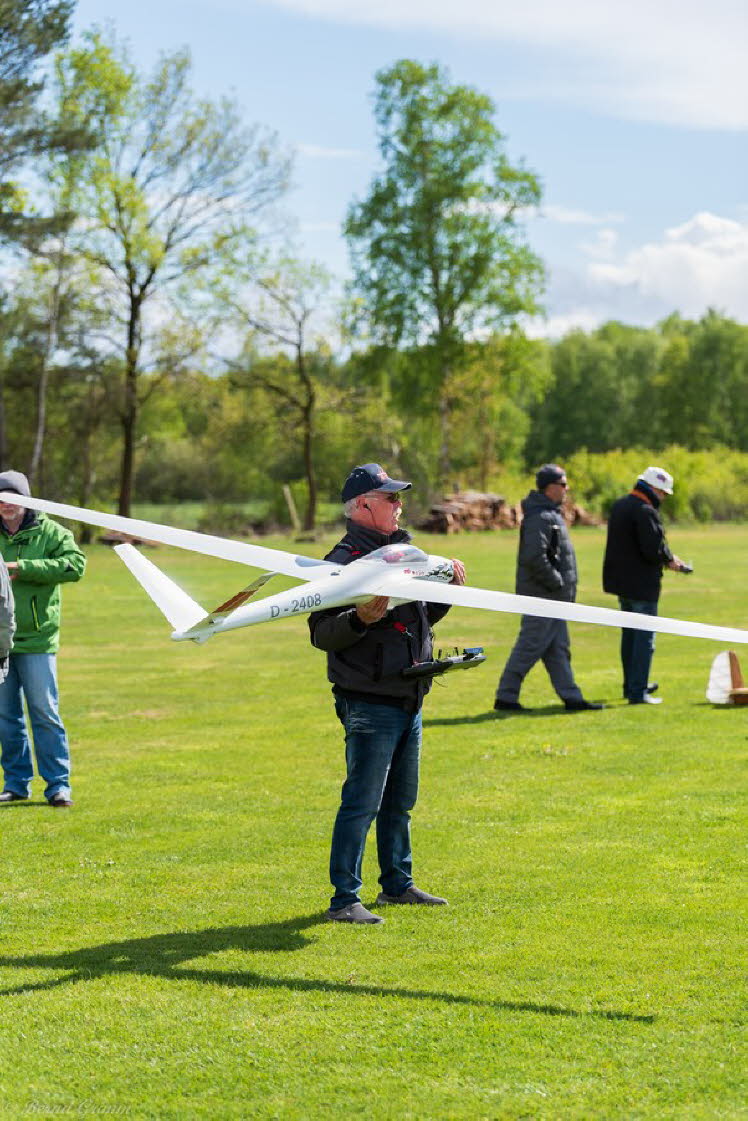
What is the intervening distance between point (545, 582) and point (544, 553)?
255 millimetres

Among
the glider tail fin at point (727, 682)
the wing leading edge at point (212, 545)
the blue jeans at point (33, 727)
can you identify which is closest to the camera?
the wing leading edge at point (212, 545)

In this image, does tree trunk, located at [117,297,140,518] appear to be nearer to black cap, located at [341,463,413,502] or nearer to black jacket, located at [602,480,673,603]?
black jacket, located at [602,480,673,603]

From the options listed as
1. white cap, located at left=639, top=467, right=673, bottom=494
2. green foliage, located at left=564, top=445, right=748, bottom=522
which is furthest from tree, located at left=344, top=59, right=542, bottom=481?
white cap, located at left=639, top=467, right=673, bottom=494

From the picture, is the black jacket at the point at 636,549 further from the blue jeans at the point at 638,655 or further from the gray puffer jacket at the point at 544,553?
the gray puffer jacket at the point at 544,553

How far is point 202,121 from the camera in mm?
45312

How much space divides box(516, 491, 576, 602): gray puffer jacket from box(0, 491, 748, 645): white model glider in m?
5.93

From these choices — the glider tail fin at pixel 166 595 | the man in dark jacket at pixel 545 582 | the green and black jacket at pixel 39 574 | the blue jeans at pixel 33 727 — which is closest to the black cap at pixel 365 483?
the glider tail fin at pixel 166 595

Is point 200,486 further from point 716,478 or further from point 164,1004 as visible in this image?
point 164,1004

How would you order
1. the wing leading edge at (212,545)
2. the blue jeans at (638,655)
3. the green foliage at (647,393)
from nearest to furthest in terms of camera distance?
the wing leading edge at (212,545)
the blue jeans at (638,655)
the green foliage at (647,393)

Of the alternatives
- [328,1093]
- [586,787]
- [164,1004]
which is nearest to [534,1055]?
[328,1093]

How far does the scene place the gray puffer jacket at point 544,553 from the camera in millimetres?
11633

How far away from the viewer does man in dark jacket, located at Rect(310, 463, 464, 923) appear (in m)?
5.75

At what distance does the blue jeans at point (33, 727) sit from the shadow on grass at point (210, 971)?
2.79 meters

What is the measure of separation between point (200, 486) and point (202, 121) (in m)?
21.7
